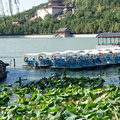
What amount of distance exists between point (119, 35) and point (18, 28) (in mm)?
109923

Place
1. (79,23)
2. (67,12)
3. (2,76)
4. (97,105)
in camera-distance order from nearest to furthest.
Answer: (97,105), (2,76), (79,23), (67,12)

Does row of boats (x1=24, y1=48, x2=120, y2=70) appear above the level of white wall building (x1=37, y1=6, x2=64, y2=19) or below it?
below

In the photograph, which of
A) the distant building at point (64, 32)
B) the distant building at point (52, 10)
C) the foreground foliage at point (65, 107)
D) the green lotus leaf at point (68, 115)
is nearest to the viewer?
the green lotus leaf at point (68, 115)

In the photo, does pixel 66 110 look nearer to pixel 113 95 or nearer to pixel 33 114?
pixel 33 114

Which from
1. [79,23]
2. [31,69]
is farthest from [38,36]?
[31,69]

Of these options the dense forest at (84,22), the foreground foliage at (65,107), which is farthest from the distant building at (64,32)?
the foreground foliage at (65,107)

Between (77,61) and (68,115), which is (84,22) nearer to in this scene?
(77,61)

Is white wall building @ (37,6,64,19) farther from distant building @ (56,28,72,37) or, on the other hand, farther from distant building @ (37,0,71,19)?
distant building @ (56,28,72,37)

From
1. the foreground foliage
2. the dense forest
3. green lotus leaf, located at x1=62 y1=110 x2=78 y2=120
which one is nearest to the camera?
green lotus leaf, located at x1=62 y1=110 x2=78 y2=120

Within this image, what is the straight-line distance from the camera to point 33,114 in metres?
10.8

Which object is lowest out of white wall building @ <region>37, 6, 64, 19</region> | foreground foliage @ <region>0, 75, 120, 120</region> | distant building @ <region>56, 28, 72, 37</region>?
foreground foliage @ <region>0, 75, 120, 120</region>

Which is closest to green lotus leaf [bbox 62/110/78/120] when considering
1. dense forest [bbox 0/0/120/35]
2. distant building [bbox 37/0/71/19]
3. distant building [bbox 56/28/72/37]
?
dense forest [bbox 0/0/120/35]

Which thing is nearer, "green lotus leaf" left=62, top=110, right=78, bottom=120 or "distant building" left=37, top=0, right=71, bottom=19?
"green lotus leaf" left=62, top=110, right=78, bottom=120

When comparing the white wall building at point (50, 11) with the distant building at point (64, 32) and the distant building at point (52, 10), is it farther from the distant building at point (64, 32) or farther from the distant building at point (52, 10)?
the distant building at point (64, 32)
